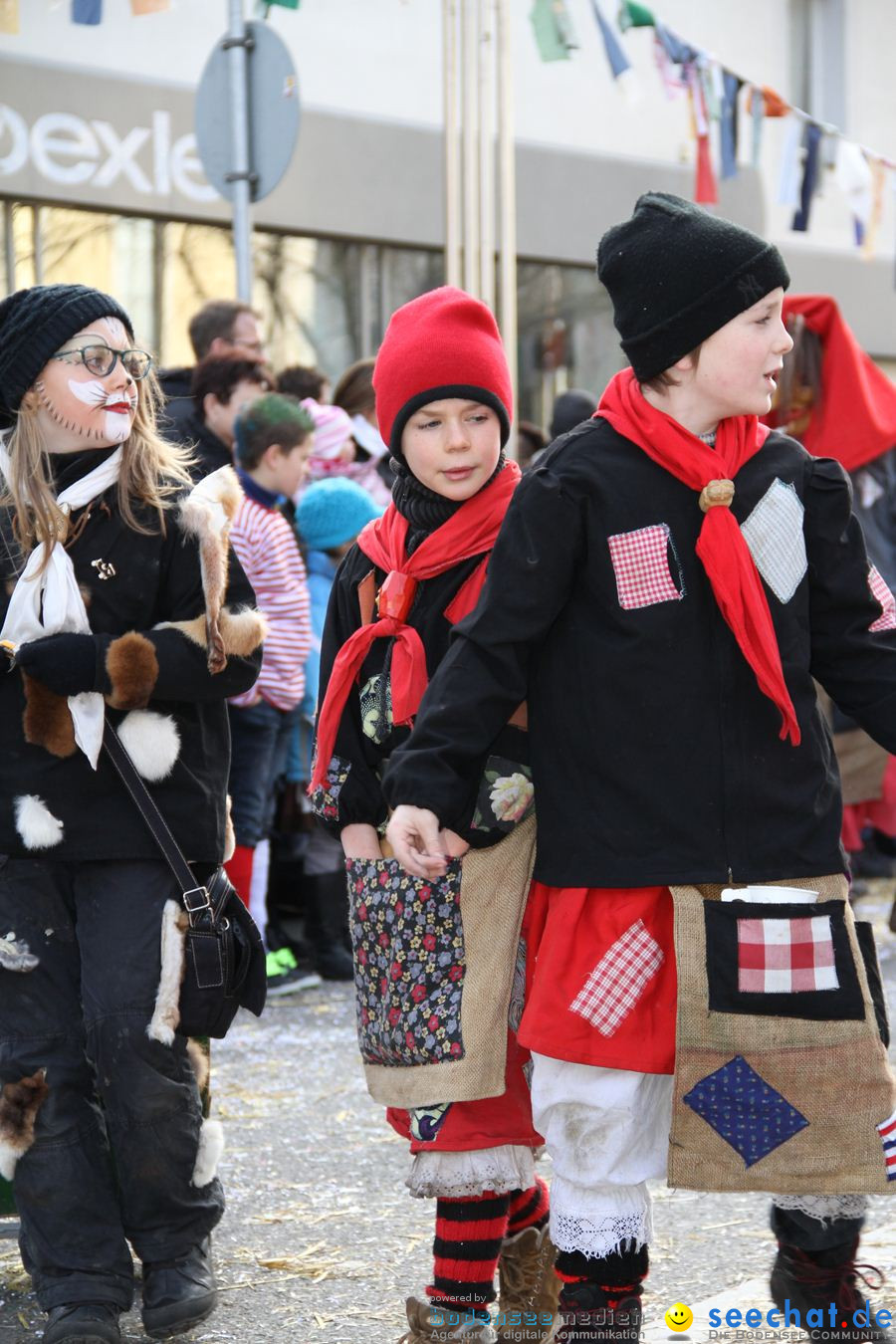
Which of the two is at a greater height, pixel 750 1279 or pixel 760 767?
pixel 760 767

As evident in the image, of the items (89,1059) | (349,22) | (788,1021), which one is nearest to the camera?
(788,1021)

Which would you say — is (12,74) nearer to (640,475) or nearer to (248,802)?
(248,802)

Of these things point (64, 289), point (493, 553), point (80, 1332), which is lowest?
point (80, 1332)

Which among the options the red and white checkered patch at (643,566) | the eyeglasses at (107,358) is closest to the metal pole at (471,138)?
the eyeglasses at (107,358)

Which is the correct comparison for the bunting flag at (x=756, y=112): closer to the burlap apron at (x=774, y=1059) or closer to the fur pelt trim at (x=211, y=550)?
the fur pelt trim at (x=211, y=550)

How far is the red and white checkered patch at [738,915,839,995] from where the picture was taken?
2.73 m

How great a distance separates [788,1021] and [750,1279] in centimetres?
101

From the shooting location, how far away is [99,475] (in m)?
3.52

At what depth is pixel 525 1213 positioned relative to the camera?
129 inches

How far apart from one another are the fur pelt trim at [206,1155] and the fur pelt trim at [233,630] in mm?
901

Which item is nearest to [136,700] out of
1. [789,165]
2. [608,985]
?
[608,985]

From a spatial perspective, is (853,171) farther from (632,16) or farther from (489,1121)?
(489,1121)

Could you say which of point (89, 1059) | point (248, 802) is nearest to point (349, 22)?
point (248, 802)

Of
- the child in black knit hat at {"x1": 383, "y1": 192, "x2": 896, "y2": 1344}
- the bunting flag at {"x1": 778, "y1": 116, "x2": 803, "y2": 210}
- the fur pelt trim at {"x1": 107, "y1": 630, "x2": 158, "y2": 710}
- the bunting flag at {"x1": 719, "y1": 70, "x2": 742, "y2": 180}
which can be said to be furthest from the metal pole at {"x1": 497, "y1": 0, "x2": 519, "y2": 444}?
the child in black knit hat at {"x1": 383, "y1": 192, "x2": 896, "y2": 1344}
